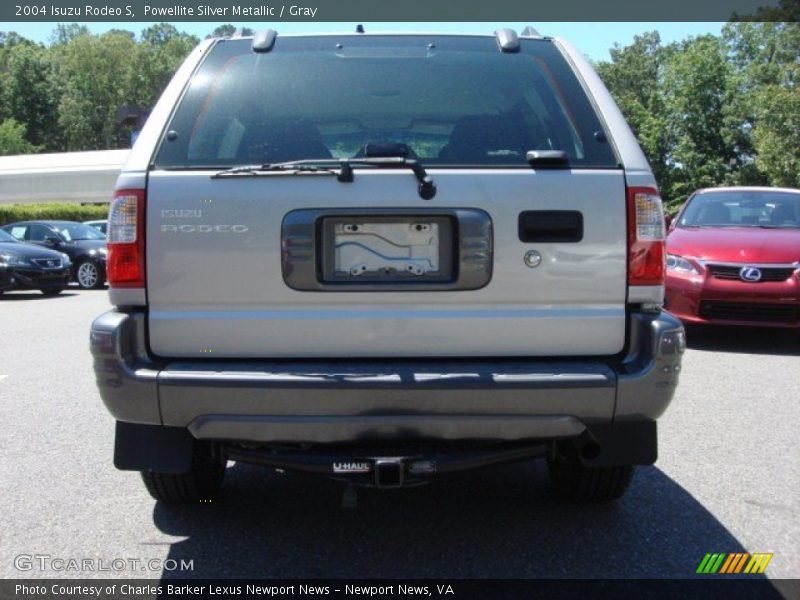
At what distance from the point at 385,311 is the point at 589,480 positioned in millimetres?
1352

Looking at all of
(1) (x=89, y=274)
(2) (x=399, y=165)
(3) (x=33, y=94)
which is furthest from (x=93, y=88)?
(2) (x=399, y=165)

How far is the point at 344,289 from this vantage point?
2.92 metres

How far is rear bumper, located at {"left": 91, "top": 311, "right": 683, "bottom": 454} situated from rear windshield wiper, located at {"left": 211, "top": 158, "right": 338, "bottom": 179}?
0.62 metres

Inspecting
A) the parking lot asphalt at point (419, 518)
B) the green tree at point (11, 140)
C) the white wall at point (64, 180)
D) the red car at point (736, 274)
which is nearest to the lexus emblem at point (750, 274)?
the red car at point (736, 274)

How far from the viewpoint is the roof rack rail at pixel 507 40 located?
356 centimetres

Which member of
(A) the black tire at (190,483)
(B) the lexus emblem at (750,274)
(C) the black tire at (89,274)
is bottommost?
(C) the black tire at (89,274)

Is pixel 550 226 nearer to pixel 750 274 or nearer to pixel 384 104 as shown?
pixel 384 104

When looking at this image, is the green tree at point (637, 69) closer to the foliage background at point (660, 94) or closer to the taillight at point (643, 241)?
the foliage background at point (660, 94)

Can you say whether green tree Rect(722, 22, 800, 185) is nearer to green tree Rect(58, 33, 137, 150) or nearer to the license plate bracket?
the license plate bracket

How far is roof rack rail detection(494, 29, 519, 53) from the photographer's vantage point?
11.7 feet

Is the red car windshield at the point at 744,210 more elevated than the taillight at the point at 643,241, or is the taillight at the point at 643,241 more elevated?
the taillight at the point at 643,241

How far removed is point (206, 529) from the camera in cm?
356

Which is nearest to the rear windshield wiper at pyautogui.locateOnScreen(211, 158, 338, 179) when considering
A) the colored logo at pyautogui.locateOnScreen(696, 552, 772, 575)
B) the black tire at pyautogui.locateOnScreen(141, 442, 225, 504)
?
the black tire at pyautogui.locateOnScreen(141, 442, 225, 504)

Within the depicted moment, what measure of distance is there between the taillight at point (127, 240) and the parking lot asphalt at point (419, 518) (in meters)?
1.09
